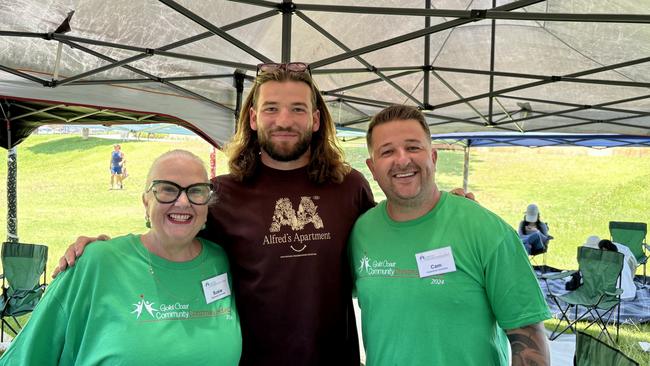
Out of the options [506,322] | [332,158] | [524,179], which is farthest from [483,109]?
[524,179]

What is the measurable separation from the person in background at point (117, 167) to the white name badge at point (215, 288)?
729 inches

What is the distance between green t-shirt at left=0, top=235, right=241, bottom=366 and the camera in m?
1.31

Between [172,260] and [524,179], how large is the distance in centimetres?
2065

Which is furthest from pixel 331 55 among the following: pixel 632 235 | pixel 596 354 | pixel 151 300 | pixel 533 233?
pixel 632 235

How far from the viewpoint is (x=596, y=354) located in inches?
81.2

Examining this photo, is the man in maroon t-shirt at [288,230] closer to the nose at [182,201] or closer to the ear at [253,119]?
the ear at [253,119]

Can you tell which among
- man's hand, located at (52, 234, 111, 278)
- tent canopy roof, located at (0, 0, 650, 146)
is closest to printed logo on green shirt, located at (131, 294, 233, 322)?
man's hand, located at (52, 234, 111, 278)

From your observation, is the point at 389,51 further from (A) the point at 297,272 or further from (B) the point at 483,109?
(A) the point at 297,272

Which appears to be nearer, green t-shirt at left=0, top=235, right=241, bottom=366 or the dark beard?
green t-shirt at left=0, top=235, right=241, bottom=366

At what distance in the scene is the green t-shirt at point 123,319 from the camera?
1.31 m

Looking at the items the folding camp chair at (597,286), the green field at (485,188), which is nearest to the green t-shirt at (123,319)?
the folding camp chair at (597,286)

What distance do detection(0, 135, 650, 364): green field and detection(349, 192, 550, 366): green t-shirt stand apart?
1263 centimetres

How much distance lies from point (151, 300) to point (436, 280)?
33.4 inches

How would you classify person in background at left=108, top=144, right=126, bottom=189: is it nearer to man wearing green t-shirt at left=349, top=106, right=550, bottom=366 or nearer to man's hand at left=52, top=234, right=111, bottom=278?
man's hand at left=52, top=234, right=111, bottom=278
